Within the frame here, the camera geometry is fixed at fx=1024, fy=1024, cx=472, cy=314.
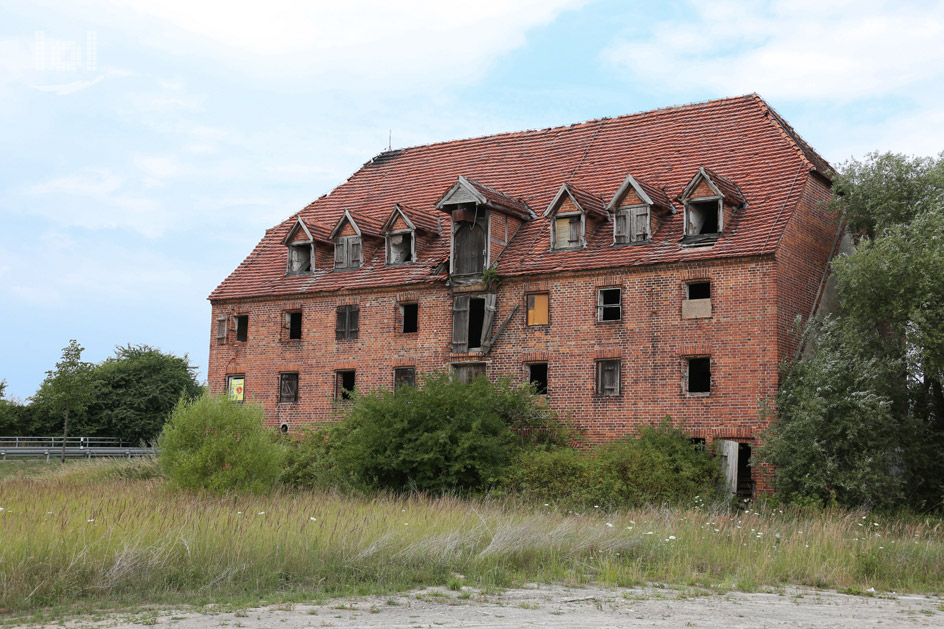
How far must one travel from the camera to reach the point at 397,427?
28.2 m

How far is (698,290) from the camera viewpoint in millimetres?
29250

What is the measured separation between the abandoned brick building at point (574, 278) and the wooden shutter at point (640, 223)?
0.07 m


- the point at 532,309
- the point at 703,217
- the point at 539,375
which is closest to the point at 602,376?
the point at 539,375

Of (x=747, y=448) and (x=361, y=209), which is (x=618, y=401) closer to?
(x=747, y=448)

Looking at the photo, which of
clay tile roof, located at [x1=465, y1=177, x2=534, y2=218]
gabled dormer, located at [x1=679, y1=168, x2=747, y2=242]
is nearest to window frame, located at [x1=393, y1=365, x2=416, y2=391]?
clay tile roof, located at [x1=465, y1=177, x2=534, y2=218]

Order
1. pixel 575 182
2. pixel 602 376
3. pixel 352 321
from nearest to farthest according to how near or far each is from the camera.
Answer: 1. pixel 602 376
2. pixel 575 182
3. pixel 352 321

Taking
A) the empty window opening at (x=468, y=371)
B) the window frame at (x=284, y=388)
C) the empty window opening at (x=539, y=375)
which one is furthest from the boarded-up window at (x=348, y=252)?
the empty window opening at (x=539, y=375)

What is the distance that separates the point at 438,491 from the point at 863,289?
12229 millimetres

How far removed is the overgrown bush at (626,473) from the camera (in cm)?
2567

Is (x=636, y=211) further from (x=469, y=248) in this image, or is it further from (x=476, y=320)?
(x=476, y=320)

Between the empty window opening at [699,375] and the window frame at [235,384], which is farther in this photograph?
the window frame at [235,384]

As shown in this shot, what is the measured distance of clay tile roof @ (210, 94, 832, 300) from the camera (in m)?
29.8

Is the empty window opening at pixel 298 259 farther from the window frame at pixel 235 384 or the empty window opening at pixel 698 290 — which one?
the empty window opening at pixel 698 290

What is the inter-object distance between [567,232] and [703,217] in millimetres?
4251
